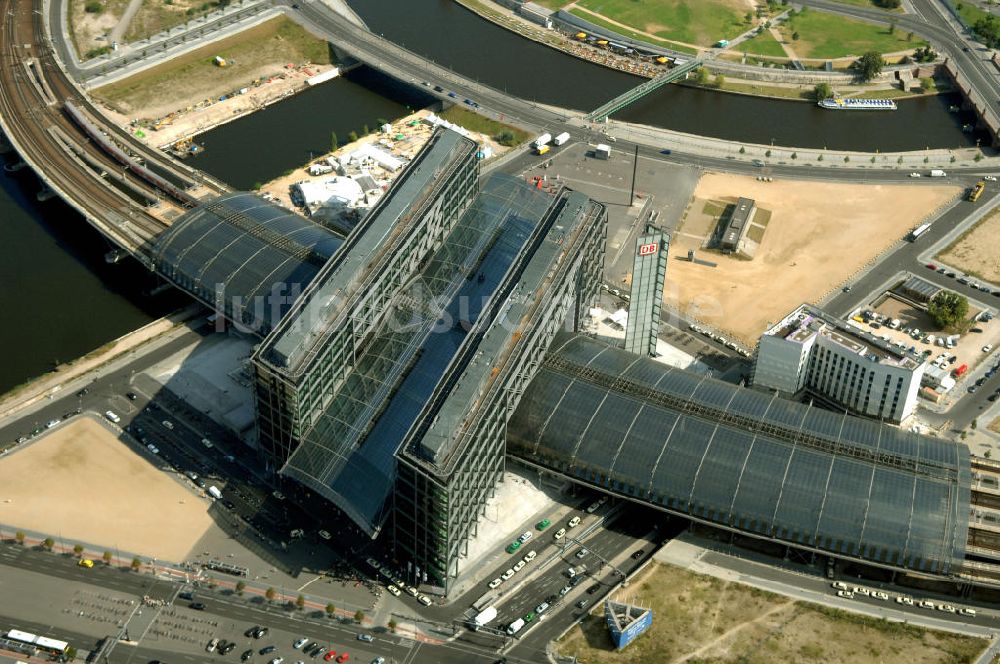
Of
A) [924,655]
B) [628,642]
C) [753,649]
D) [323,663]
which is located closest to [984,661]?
[924,655]

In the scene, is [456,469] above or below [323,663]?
above

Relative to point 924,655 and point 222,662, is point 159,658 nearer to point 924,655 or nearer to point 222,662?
point 222,662

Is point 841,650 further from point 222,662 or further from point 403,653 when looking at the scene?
point 222,662

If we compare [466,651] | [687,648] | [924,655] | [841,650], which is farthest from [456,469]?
[924,655]

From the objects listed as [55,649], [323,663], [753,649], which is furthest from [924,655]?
[55,649]

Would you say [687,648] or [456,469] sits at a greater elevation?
[456,469]

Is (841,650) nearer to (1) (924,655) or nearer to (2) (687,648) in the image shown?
(1) (924,655)

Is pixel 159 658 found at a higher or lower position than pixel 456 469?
lower
